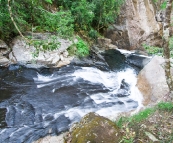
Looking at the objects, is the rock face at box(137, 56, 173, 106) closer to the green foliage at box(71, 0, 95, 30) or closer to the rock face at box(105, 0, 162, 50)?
the green foliage at box(71, 0, 95, 30)

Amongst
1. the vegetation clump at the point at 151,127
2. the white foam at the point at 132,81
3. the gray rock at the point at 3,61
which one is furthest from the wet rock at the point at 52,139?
the gray rock at the point at 3,61

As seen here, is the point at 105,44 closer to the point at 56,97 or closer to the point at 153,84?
the point at 153,84

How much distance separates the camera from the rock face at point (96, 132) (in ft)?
12.2

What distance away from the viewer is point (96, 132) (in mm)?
3852

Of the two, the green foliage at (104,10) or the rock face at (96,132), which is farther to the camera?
the green foliage at (104,10)

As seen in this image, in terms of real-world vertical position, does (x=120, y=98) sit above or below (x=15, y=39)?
below

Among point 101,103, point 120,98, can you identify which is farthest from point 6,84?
point 120,98

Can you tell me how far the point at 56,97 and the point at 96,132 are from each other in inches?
130

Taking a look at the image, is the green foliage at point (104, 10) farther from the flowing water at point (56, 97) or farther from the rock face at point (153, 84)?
the rock face at point (153, 84)

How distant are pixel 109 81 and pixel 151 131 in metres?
5.09

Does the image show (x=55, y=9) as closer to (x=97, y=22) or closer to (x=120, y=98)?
(x=97, y=22)

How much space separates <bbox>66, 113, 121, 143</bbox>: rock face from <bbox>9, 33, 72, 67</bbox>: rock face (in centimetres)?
498

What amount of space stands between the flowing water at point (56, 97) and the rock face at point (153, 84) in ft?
1.06

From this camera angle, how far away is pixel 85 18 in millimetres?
12242
